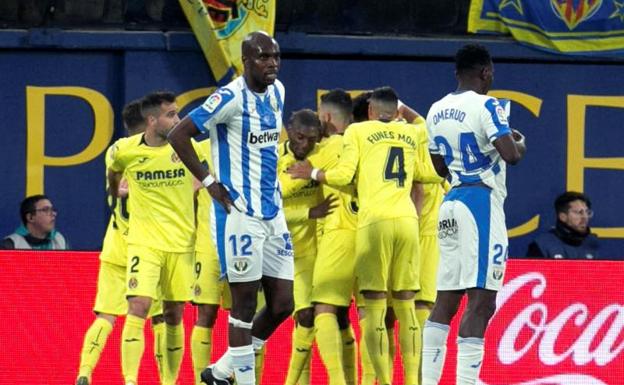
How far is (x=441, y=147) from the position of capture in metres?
11.9

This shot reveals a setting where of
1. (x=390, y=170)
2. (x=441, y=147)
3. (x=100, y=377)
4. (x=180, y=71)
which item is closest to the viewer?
(x=441, y=147)

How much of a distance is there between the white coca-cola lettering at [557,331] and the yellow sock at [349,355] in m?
1.20

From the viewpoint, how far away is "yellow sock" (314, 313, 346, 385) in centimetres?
1363

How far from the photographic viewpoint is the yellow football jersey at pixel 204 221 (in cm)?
1402

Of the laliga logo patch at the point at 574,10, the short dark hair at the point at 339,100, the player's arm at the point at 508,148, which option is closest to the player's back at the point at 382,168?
the short dark hair at the point at 339,100

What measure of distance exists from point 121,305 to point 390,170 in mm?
2362

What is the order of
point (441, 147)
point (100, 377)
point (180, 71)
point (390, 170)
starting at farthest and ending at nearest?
point (180, 71), point (100, 377), point (390, 170), point (441, 147)

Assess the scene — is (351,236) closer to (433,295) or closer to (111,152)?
(433,295)

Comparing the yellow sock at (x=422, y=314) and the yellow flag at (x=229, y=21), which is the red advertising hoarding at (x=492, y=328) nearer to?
the yellow sock at (x=422, y=314)

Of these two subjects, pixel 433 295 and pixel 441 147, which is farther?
pixel 433 295

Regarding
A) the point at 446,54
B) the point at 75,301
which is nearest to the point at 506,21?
the point at 446,54

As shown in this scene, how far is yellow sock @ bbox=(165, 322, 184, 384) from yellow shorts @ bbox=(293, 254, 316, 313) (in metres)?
0.91

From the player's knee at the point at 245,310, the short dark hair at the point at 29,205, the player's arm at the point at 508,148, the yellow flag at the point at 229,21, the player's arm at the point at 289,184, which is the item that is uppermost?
the yellow flag at the point at 229,21

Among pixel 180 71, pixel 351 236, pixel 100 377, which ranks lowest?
pixel 100 377
